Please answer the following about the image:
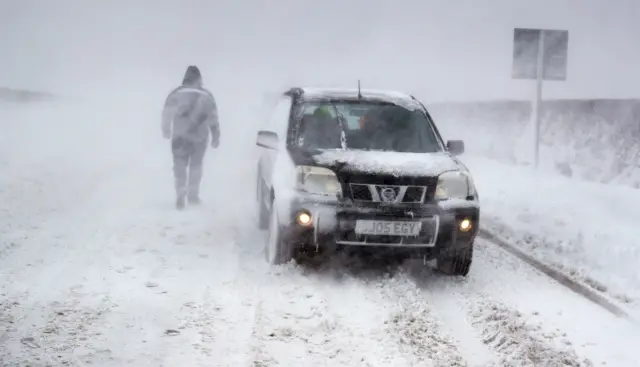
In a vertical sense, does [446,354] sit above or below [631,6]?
below

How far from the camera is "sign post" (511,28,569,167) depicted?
1303 centimetres

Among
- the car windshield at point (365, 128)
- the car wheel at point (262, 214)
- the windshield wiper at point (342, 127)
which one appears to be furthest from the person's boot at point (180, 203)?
the windshield wiper at point (342, 127)

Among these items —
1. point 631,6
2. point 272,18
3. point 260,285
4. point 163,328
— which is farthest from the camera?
point 272,18

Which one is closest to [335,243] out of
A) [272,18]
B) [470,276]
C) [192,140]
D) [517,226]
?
[470,276]

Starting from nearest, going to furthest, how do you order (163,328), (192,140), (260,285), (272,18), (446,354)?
(446,354)
(163,328)
(260,285)
(192,140)
(272,18)

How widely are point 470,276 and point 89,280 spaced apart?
323 cm

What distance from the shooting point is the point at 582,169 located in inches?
651

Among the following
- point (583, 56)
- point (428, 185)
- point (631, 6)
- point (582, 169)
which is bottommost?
point (582, 169)

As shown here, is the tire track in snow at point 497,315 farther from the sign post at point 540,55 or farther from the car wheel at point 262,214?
the sign post at point 540,55

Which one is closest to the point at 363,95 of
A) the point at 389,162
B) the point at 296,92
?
the point at 296,92

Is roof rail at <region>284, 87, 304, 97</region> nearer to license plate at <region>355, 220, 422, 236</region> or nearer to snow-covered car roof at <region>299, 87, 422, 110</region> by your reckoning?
snow-covered car roof at <region>299, 87, 422, 110</region>

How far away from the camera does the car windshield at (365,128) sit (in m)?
6.28

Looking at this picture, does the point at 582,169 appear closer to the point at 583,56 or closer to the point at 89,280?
the point at 89,280

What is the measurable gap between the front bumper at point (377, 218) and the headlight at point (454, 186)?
11 centimetres
